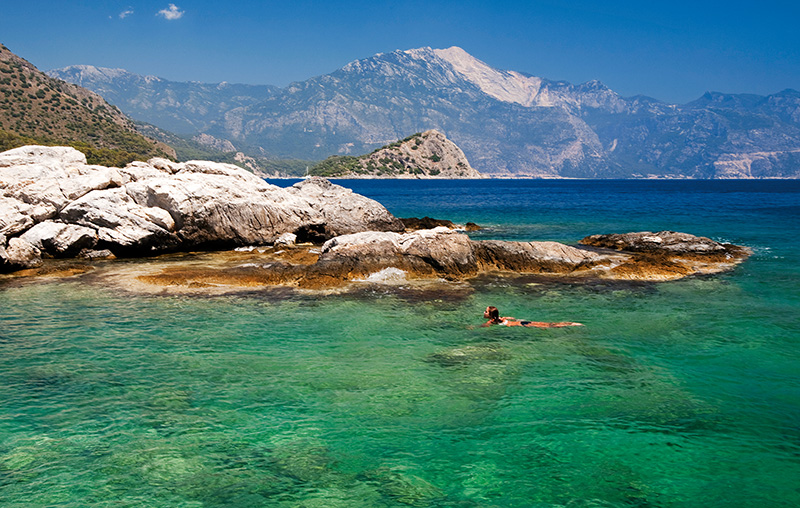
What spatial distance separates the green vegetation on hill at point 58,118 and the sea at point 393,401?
235ft

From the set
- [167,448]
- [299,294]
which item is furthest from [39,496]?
[299,294]

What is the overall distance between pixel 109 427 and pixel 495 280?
15.4 meters

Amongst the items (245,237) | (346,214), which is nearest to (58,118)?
(245,237)

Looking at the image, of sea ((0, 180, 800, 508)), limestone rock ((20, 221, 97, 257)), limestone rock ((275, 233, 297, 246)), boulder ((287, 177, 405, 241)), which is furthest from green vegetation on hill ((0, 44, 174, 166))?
sea ((0, 180, 800, 508))

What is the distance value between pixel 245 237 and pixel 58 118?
94887 millimetres

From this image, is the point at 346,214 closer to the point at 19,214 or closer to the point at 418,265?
the point at 418,265

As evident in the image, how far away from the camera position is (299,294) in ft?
61.6

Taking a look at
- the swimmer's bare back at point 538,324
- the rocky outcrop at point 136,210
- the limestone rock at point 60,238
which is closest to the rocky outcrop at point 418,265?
the rocky outcrop at point 136,210

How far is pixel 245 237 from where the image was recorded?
2770cm

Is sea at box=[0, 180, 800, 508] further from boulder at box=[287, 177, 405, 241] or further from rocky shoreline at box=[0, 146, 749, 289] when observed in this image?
boulder at box=[287, 177, 405, 241]

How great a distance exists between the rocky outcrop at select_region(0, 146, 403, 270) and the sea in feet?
23.3

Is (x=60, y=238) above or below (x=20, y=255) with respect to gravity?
above

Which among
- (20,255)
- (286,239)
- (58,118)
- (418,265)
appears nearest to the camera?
(418,265)

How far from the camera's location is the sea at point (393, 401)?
748cm
